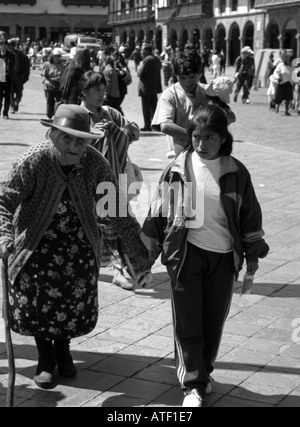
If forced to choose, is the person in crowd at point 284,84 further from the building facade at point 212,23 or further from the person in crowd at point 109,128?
the building facade at point 212,23

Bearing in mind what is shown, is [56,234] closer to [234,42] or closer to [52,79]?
[52,79]

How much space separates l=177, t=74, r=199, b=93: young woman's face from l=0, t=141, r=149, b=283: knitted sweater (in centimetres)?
190

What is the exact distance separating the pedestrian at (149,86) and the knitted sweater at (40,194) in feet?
38.6

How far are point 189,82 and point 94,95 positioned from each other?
0.69 metres

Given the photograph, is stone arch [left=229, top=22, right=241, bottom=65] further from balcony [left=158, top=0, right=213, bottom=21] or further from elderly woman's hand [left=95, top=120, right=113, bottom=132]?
elderly woman's hand [left=95, top=120, right=113, bottom=132]

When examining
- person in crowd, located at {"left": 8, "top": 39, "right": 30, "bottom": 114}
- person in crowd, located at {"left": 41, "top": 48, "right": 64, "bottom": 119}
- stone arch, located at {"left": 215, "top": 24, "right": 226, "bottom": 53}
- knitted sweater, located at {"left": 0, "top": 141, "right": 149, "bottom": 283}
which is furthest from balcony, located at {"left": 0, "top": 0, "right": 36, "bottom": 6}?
knitted sweater, located at {"left": 0, "top": 141, "right": 149, "bottom": 283}

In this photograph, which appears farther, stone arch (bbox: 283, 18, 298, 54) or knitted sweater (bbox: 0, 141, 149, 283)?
stone arch (bbox: 283, 18, 298, 54)

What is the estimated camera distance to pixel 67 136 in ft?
13.4

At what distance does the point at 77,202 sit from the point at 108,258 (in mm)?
1732

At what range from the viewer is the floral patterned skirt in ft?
13.7

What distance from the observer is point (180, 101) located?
6094 millimetres

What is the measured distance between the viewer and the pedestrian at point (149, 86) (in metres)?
16.1

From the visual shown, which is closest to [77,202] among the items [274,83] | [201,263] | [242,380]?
[201,263]

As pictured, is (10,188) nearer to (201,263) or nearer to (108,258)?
(201,263)
